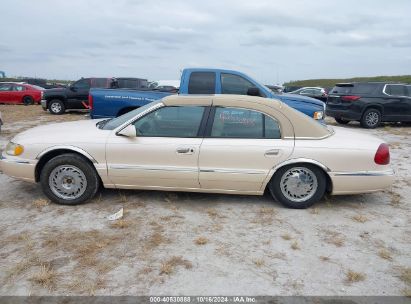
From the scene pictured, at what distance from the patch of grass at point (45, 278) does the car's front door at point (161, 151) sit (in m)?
1.73

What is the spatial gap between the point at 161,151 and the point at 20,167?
1801mm

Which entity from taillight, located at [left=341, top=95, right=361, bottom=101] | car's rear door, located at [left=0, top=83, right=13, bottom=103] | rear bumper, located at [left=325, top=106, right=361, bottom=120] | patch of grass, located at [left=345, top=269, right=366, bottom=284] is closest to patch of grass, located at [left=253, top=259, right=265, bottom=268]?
patch of grass, located at [left=345, top=269, right=366, bottom=284]

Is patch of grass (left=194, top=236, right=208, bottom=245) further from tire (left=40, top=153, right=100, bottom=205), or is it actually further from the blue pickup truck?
the blue pickup truck

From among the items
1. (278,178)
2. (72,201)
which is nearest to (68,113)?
(72,201)

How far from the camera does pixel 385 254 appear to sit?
12.1 feet

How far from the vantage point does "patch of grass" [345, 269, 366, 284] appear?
3261mm

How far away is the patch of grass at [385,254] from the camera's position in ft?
12.0

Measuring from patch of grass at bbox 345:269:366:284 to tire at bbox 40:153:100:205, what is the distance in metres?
3.08

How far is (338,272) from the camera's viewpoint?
339 cm

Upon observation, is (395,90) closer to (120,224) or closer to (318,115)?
(318,115)

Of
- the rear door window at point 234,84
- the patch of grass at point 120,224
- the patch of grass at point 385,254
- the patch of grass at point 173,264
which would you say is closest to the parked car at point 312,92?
the rear door window at point 234,84

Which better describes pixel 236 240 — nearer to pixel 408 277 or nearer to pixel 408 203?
pixel 408 277

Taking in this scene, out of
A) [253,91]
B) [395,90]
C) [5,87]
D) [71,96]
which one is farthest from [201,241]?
[5,87]

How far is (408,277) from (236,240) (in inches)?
62.7
